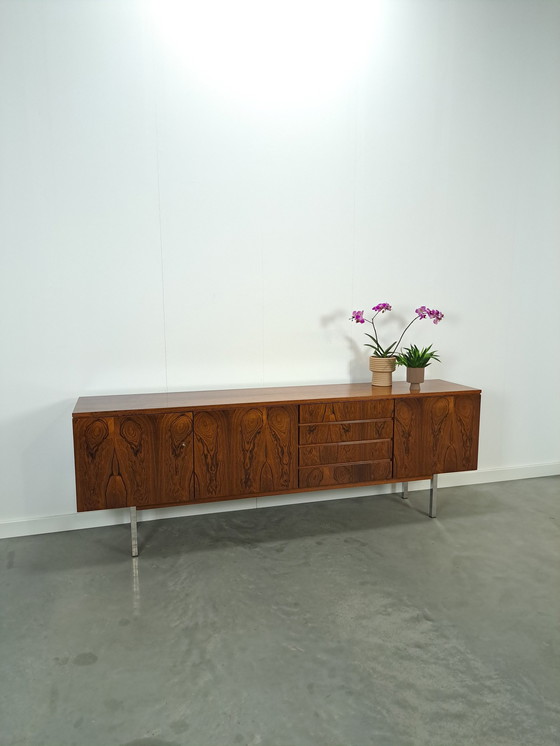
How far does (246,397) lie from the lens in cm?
309

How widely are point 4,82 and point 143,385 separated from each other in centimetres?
167

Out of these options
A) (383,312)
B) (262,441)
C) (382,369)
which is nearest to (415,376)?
(382,369)

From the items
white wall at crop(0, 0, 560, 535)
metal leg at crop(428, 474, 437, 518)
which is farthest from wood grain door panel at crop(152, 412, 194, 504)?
metal leg at crop(428, 474, 437, 518)

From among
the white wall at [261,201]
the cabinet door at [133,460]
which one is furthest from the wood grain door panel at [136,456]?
the white wall at [261,201]

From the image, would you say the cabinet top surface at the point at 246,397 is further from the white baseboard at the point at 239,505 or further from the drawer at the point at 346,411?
the white baseboard at the point at 239,505

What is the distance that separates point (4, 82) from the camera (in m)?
2.87

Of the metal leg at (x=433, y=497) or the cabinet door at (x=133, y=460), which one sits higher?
the cabinet door at (x=133, y=460)

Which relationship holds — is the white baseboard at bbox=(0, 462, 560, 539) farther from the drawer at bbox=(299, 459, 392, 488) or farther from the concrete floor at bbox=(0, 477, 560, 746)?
the drawer at bbox=(299, 459, 392, 488)

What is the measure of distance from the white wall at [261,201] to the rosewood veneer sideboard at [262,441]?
1.19ft

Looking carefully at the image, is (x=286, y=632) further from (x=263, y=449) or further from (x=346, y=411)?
(x=346, y=411)

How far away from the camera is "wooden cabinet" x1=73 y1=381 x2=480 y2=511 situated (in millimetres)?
2795

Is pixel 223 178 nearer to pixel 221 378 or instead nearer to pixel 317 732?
pixel 221 378

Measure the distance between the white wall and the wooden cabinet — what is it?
365 mm

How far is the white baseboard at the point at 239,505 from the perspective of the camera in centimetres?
316
